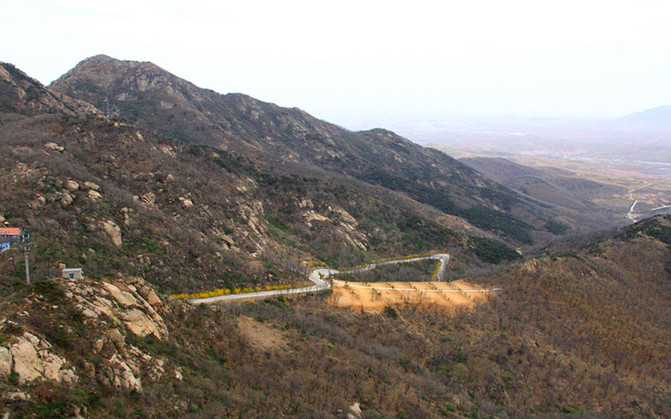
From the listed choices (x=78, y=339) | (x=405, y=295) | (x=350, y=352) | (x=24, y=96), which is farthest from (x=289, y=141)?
(x=78, y=339)

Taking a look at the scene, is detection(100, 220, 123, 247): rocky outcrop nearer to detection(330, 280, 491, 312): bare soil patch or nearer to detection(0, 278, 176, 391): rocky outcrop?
detection(0, 278, 176, 391): rocky outcrop

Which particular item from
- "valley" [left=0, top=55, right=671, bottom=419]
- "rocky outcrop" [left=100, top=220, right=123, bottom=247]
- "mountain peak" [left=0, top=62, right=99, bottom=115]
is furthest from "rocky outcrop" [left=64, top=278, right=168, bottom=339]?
"mountain peak" [left=0, top=62, right=99, bottom=115]

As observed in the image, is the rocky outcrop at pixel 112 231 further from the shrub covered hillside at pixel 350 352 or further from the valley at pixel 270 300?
the shrub covered hillside at pixel 350 352

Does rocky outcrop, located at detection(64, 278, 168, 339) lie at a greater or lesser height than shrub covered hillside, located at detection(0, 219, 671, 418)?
greater

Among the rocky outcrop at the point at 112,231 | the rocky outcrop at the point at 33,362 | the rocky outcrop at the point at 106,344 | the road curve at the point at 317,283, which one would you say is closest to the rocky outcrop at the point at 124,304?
the rocky outcrop at the point at 106,344

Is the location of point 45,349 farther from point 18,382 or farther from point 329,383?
point 329,383

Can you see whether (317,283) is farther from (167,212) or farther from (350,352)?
(167,212)

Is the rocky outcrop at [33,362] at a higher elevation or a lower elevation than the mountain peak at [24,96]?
lower
